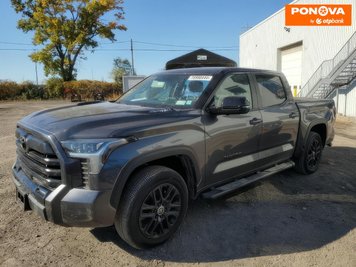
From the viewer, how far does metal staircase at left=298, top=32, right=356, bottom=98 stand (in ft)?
52.1

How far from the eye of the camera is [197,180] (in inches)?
144

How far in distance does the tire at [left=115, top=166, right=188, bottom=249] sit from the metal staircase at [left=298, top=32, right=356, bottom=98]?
15064 mm

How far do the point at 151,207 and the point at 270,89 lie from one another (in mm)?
2670

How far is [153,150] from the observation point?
3.13 meters

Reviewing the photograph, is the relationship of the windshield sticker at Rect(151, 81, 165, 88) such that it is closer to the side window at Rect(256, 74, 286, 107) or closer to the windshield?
the windshield

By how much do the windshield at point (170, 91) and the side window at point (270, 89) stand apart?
1.00 m

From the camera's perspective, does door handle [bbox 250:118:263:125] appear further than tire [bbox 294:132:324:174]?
No

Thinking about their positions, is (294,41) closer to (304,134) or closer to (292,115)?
(304,134)

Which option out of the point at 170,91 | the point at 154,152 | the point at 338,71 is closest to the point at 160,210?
the point at 154,152

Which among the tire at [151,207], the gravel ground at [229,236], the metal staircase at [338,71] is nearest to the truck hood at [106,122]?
the tire at [151,207]

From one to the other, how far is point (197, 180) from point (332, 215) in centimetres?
186

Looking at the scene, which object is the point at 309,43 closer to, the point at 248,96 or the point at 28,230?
the point at 248,96

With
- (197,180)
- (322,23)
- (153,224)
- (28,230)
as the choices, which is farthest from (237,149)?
(322,23)

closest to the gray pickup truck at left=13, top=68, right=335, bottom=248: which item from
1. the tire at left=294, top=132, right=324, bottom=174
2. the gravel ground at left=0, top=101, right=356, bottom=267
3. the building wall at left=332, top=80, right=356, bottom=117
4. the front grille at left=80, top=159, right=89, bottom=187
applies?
the front grille at left=80, top=159, right=89, bottom=187
